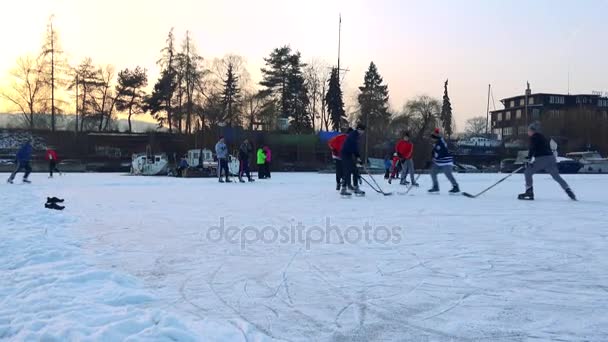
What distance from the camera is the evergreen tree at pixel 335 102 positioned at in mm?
61938

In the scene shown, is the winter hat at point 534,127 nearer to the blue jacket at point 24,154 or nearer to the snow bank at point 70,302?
Result: the snow bank at point 70,302

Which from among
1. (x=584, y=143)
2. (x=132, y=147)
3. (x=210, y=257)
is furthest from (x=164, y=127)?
(x=210, y=257)

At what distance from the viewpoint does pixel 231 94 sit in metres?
54.9

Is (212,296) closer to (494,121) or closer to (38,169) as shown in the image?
(38,169)

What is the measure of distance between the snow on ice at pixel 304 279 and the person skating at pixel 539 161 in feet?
10.4

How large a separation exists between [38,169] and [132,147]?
998 cm

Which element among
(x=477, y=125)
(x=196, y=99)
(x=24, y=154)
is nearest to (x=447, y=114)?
(x=477, y=125)

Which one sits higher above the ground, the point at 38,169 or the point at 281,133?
the point at 281,133

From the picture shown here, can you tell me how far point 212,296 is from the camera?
3.39m

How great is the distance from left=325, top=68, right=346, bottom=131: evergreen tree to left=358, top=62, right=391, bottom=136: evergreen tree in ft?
8.48

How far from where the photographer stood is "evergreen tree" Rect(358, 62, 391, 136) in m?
60.3

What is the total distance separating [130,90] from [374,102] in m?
29.9

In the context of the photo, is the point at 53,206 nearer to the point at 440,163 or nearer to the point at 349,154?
the point at 349,154

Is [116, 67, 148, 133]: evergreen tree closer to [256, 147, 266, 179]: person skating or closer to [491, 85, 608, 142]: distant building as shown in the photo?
[256, 147, 266, 179]: person skating
